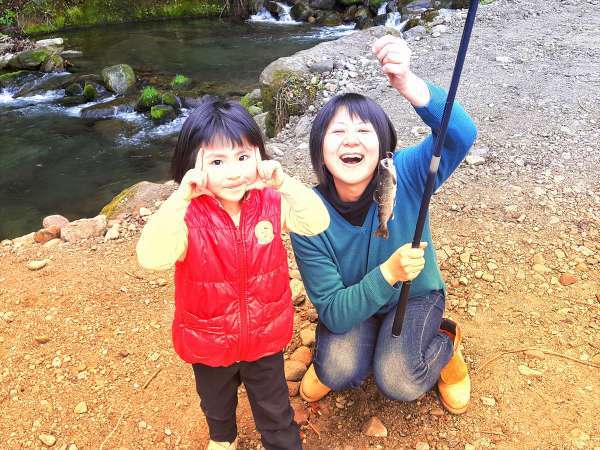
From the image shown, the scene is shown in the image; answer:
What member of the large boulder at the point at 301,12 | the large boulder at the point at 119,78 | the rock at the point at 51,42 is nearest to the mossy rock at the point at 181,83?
the large boulder at the point at 119,78

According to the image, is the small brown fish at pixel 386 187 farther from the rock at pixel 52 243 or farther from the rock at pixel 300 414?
the rock at pixel 52 243

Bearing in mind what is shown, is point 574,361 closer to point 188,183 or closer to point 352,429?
point 352,429

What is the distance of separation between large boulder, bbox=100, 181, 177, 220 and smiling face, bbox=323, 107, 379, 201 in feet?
9.03

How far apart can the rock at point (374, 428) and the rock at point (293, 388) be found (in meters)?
0.39

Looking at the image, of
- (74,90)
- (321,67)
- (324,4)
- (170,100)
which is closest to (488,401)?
(321,67)

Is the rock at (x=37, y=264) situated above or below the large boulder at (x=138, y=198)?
above

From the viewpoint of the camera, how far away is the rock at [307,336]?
9.29ft

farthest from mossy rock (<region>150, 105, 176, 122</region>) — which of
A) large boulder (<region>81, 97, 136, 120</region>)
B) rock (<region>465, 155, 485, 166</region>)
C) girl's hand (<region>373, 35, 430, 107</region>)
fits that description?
girl's hand (<region>373, 35, 430, 107</region>)

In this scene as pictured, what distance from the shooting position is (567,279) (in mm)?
2955

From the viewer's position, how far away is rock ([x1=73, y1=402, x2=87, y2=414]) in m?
2.48

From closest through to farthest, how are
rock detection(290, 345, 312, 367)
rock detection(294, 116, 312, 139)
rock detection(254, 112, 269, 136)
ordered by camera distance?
rock detection(290, 345, 312, 367) < rock detection(294, 116, 312, 139) < rock detection(254, 112, 269, 136)

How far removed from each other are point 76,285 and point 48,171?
518cm

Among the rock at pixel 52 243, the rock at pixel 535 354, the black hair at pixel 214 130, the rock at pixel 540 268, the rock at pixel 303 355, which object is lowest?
the rock at pixel 52 243

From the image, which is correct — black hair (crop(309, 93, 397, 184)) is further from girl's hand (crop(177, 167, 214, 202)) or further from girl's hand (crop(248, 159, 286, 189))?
girl's hand (crop(177, 167, 214, 202))
